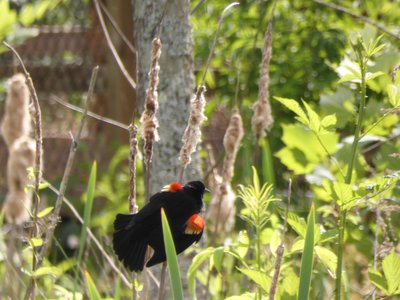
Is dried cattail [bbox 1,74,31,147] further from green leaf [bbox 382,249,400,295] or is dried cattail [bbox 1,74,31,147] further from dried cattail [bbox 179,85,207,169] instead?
green leaf [bbox 382,249,400,295]

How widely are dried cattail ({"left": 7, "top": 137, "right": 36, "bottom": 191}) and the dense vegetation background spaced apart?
89 millimetres

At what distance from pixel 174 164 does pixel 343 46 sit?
1.49 m

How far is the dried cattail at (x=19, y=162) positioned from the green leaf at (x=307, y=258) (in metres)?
0.46

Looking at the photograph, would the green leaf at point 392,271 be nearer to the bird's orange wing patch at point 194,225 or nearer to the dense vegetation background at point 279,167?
the dense vegetation background at point 279,167

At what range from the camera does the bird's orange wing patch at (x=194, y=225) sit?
1348 mm

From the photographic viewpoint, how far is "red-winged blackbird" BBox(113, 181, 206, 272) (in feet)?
4.32

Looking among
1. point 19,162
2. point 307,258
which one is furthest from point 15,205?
point 307,258

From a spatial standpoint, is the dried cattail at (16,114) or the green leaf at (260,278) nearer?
the dried cattail at (16,114)

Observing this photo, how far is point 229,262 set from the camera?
2.67 meters

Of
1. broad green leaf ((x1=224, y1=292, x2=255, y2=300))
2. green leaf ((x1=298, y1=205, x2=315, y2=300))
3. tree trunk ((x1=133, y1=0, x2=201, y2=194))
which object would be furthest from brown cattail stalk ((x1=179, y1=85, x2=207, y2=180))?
tree trunk ((x1=133, y1=0, x2=201, y2=194))

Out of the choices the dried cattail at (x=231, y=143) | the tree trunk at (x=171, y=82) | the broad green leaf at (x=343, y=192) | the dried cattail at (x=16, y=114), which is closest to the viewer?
the dried cattail at (x=16, y=114)

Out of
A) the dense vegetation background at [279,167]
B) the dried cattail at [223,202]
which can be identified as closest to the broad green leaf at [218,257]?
the dense vegetation background at [279,167]

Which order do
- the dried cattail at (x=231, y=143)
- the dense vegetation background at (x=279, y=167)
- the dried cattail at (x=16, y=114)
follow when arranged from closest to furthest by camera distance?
the dried cattail at (x=16, y=114) → the dense vegetation background at (x=279, y=167) → the dried cattail at (x=231, y=143)

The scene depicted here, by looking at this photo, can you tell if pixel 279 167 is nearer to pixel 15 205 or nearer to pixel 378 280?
pixel 378 280
